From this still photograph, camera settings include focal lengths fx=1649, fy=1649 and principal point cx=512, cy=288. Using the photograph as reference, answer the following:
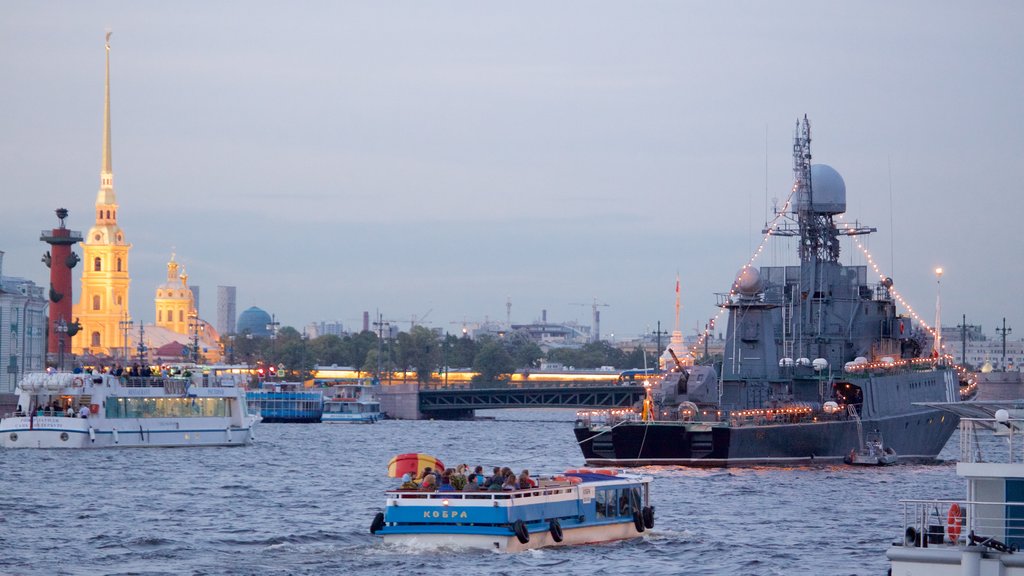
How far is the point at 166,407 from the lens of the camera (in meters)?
107

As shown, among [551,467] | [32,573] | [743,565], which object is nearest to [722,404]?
[551,467]

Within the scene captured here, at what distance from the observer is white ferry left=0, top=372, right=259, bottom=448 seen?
9994 centimetres

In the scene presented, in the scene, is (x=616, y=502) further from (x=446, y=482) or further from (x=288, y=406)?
(x=288, y=406)

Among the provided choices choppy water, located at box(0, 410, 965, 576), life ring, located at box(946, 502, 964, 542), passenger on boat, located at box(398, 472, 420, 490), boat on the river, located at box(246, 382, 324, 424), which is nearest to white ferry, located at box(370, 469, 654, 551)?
passenger on boat, located at box(398, 472, 420, 490)

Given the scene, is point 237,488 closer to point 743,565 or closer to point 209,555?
point 209,555

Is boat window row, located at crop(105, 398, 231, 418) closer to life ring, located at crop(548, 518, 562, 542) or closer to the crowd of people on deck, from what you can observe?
the crowd of people on deck

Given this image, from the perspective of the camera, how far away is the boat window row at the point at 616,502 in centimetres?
4819

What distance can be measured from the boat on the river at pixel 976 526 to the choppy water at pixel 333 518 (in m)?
12.5

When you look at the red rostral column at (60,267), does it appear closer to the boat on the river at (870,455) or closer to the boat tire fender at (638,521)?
the boat on the river at (870,455)

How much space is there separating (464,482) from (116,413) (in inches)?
2532

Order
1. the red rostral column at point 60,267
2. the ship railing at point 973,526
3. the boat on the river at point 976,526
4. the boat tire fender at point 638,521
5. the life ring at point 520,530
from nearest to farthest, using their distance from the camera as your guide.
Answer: the boat on the river at point 976,526 < the ship railing at point 973,526 < the life ring at point 520,530 < the boat tire fender at point 638,521 < the red rostral column at point 60,267

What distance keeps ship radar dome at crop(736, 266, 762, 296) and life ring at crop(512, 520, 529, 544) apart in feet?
173

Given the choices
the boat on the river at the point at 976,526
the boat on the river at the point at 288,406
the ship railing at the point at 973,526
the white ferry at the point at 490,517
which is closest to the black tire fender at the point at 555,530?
the white ferry at the point at 490,517

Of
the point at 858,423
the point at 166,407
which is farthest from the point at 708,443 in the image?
the point at 166,407
